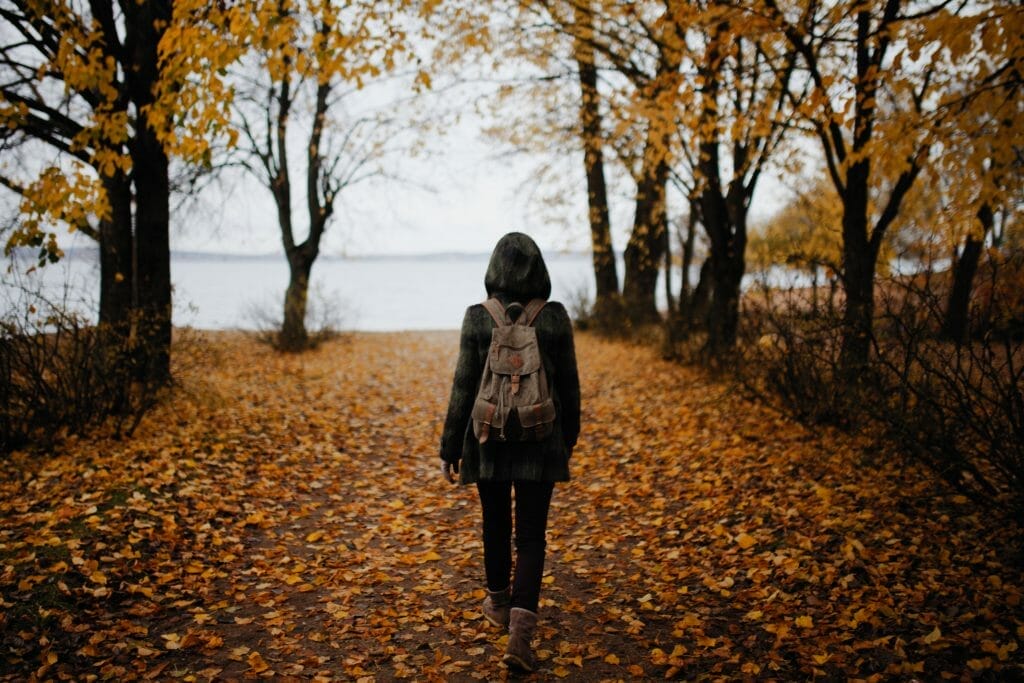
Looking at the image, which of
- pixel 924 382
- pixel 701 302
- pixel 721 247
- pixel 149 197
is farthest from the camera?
pixel 701 302

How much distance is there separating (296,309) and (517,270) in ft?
47.1

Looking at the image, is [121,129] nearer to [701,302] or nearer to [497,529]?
[497,529]

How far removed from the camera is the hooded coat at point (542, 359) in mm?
3260

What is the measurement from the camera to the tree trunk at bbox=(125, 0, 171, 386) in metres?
7.80

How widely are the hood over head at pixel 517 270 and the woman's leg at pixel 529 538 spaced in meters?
0.96

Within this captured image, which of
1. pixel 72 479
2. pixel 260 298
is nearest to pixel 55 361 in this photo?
pixel 72 479

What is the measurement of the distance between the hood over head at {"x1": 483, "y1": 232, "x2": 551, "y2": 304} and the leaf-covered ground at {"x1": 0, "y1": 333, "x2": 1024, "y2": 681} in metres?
1.99

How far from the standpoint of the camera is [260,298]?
18.0 meters

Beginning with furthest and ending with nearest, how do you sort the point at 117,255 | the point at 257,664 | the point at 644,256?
the point at 644,256 → the point at 117,255 → the point at 257,664

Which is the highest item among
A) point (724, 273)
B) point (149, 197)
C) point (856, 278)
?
point (149, 197)

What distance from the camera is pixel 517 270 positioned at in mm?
3262

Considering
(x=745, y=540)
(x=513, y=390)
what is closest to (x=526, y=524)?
(x=513, y=390)

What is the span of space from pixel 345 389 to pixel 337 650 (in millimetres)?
7989

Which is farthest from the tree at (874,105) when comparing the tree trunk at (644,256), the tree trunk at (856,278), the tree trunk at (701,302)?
the tree trunk at (644,256)
